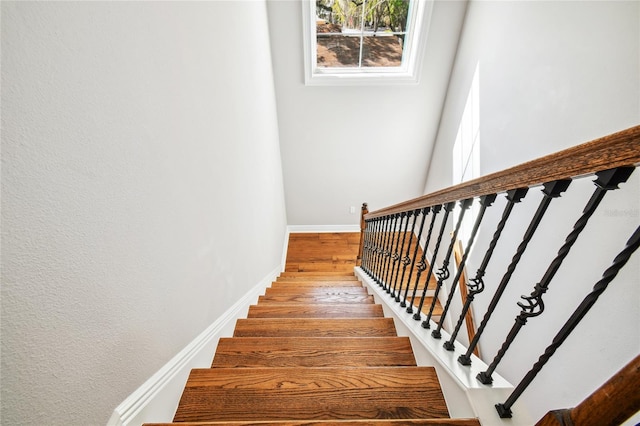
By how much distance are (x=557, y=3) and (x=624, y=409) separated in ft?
6.97

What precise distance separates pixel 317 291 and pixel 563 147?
1943 mm

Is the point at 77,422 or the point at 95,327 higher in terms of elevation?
the point at 95,327

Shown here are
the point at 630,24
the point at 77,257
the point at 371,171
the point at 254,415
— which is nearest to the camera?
the point at 77,257

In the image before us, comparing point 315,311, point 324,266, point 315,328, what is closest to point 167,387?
point 315,328

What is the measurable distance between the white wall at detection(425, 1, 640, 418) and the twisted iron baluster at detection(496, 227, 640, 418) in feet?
2.44

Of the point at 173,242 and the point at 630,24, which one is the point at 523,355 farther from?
the point at 173,242

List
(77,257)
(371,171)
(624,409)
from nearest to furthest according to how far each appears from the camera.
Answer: (624,409)
(77,257)
(371,171)

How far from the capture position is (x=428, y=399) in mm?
884

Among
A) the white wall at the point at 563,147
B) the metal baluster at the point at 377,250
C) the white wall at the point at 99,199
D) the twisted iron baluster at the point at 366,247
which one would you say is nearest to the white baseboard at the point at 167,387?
the white wall at the point at 99,199

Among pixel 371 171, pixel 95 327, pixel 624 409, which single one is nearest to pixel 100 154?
pixel 95 327

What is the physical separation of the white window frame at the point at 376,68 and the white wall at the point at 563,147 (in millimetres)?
756

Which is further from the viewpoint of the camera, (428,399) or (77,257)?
(428,399)

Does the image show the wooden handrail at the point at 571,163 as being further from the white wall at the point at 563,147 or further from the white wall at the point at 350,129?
the white wall at the point at 350,129

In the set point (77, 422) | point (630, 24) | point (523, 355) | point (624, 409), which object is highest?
point (630, 24)
